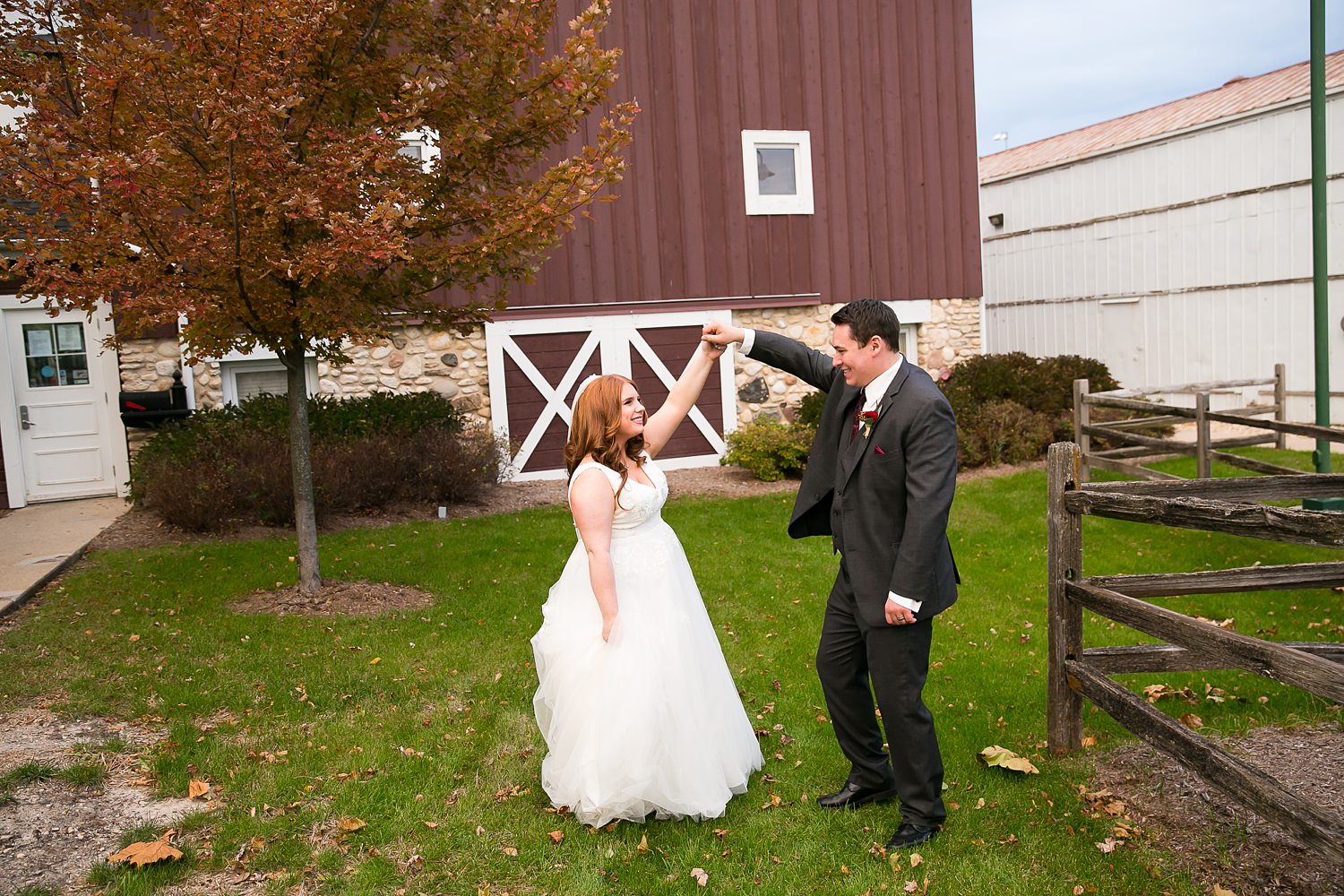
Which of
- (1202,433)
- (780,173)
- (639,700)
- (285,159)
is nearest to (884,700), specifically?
(639,700)

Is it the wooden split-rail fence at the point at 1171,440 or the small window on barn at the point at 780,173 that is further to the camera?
the small window on barn at the point at 780,173

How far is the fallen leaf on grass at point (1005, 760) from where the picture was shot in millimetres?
4383

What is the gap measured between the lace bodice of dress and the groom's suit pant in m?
0.84

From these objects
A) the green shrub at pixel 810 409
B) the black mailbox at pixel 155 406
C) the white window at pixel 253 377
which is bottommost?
the green shrub at pixel 810 409

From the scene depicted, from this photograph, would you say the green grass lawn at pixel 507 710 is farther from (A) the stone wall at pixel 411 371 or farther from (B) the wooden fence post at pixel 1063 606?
(A) the stone wall at pixel 411 371

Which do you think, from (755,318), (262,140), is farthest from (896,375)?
(755,318)

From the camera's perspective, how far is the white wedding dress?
13.2 ft

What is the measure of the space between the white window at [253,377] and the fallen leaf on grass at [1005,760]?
996 cm

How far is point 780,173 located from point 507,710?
11.0 meters

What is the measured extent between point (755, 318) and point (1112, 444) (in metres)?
5.15

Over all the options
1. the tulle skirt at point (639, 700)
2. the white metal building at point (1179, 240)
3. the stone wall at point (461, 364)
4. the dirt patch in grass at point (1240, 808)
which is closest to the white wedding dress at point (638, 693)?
the tulle skirt at point (639, 700)

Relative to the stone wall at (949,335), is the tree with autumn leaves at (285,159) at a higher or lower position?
higher

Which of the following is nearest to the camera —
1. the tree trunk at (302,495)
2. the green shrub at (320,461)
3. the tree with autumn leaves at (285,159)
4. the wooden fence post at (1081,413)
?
the tree with autumn leaves at (285,159)

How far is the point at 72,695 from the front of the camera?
5660mm
